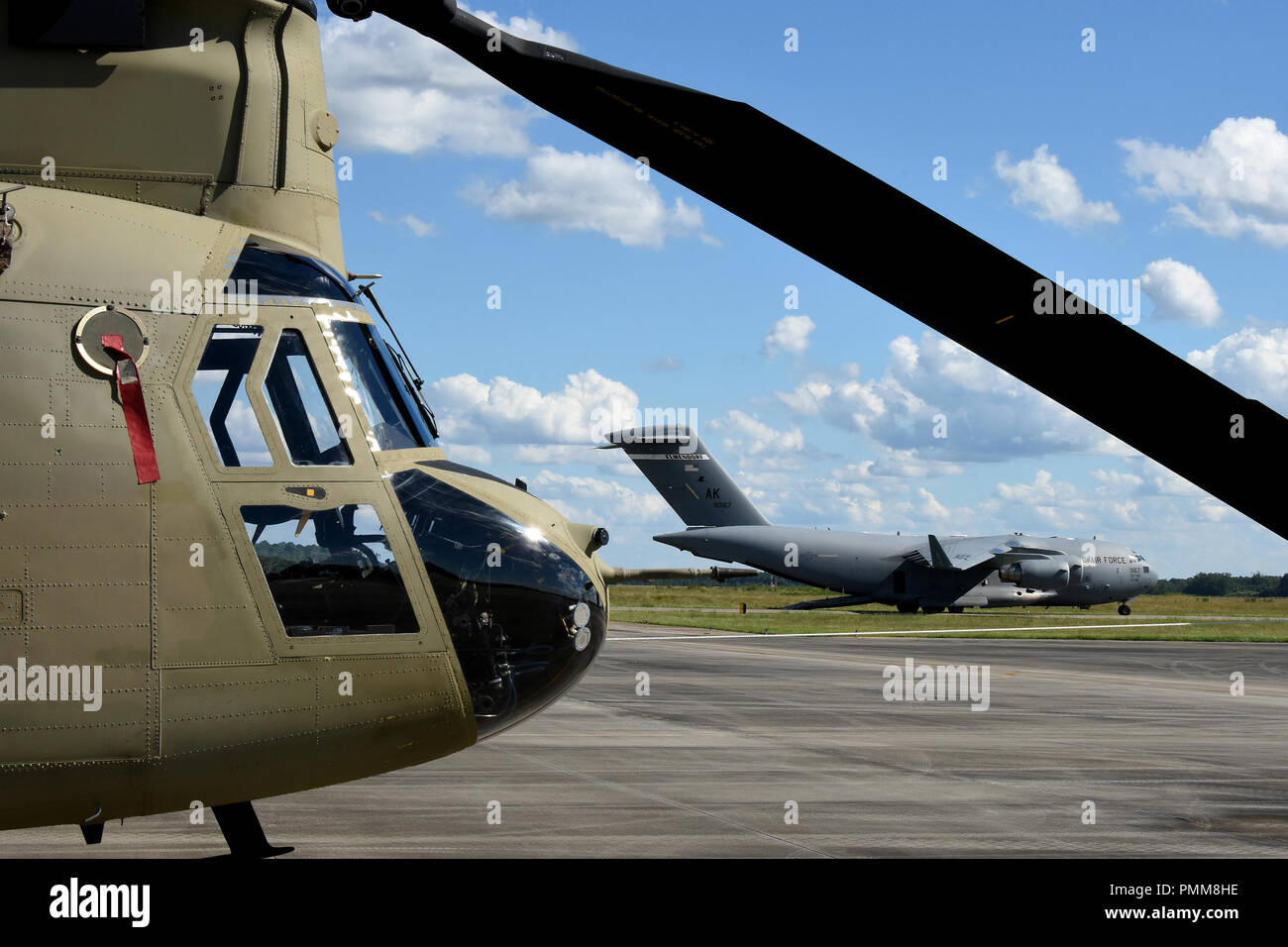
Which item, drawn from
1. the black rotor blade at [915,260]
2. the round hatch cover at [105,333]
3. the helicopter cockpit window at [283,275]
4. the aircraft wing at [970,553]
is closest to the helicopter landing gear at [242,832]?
the round hatch cover at [105,333]

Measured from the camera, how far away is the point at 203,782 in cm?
519

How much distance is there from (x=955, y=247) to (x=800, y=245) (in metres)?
0.65

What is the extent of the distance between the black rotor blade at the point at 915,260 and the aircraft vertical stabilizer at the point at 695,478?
55220mm

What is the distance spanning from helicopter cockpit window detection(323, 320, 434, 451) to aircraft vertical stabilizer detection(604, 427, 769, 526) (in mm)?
54452

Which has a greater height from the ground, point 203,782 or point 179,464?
point 179,464

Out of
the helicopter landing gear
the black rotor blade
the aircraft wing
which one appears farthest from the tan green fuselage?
the aircraft wing

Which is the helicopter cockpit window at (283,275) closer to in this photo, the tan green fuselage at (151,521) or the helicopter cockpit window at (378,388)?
the tan green fuselage at (151,521)

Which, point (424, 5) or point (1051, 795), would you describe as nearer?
point (424, 5)

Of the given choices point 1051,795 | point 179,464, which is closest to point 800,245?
point 179,464

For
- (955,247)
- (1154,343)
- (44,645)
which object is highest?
(955,247)

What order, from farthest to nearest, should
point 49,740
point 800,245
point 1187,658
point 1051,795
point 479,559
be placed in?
point 1187,658 → point 1051,795 → point 479,559 → point 800,245 → point 49,740

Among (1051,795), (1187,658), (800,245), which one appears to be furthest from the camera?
(1187,658)

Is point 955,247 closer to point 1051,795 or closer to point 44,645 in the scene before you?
point 44,645
